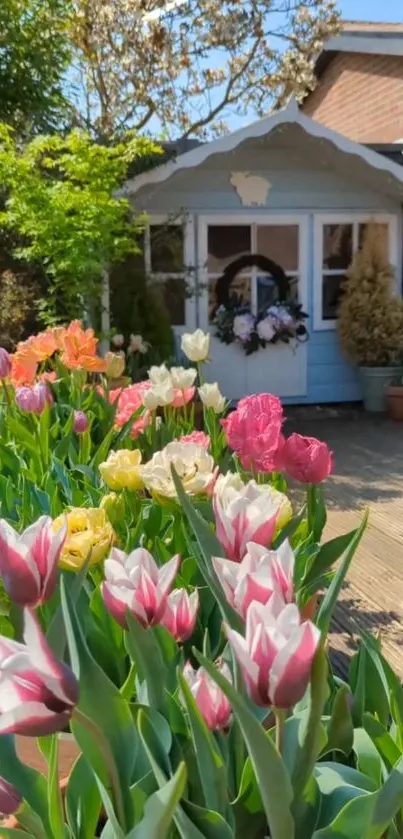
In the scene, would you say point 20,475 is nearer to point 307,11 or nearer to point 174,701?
point 174,701

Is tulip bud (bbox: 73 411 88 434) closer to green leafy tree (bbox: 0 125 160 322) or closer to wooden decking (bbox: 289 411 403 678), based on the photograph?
wooden decking (bbox: 289 411 403 678)

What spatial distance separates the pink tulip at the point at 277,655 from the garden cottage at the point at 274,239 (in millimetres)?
7835

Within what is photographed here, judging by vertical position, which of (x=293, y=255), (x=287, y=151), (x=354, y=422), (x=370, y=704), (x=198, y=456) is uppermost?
(x=287, y=151)

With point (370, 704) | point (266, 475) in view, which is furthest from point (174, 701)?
point (266, 475)

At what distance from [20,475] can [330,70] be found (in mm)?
16175

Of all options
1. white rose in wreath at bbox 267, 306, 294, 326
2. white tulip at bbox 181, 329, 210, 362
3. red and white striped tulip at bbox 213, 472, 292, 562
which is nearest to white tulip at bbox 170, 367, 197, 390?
white tulip at bbox 181, 329, 210, 362

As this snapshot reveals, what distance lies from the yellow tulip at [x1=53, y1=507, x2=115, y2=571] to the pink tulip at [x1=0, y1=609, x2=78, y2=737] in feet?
2.06

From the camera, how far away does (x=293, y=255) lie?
9.13 metres

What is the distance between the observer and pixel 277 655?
0.78 meters

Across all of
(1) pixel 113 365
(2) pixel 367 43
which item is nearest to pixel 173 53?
(2) pixel 367 43

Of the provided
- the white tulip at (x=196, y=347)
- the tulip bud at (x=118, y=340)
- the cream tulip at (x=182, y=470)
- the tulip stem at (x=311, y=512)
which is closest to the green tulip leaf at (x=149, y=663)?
the cream tulip at (x=182, y=470)

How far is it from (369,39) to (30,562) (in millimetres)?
15128

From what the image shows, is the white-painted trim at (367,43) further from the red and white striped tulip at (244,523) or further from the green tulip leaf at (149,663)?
the green tulip leaf at (149,663)

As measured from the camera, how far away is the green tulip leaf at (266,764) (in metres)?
0.83
